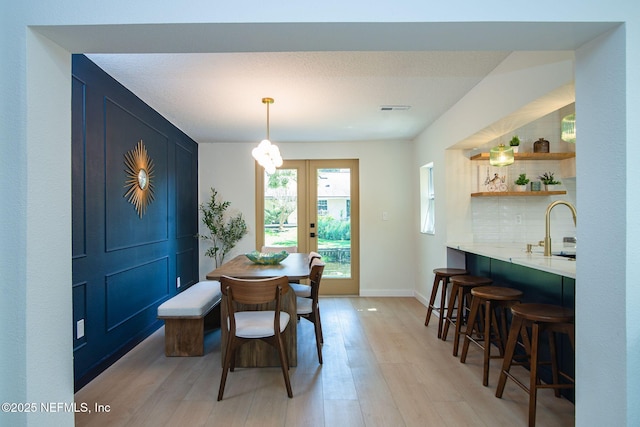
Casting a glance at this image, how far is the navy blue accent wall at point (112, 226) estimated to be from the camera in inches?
107

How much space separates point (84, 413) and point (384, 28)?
2.71 meters

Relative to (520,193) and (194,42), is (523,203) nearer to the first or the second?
(520,193)

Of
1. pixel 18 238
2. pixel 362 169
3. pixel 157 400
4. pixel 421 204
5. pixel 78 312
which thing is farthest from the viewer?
pixel 362 169

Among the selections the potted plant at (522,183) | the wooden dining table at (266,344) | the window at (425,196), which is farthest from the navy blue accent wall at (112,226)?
the potted plant at (522,183)

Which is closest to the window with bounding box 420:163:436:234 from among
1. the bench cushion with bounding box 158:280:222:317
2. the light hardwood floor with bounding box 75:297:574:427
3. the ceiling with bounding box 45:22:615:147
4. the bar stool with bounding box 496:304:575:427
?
the ceiling with bounding box 45:22:615:147

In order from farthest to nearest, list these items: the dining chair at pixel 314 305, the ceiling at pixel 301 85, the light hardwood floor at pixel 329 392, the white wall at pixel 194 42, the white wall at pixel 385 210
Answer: the white wall at pixel 385 210 < the dining chair at pixel 314 305 < the ceiling at pixel 301 85 < the light hardwood floor at pixel 329 392 < the white wall at pixel 194 42

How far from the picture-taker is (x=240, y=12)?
1483 mm

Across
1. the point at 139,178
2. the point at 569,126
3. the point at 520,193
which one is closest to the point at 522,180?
the point at 520,193

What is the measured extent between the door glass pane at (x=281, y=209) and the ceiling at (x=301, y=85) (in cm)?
105

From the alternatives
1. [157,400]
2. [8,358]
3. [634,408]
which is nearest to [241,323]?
[157,400]

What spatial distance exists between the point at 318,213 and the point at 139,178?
2.77 metres

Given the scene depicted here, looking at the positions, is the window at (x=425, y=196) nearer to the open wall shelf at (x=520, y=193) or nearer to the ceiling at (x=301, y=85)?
the ceiling at (x=301, y=85)

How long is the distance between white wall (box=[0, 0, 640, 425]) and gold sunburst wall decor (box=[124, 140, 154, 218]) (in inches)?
76.5

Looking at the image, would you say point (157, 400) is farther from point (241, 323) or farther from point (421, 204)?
point (421, 204)
